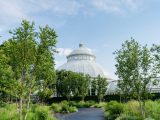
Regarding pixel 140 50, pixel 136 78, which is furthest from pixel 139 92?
pixel 140 50

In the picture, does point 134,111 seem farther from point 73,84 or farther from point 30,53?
point 73,84

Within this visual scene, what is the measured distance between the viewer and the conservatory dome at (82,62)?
10369cm

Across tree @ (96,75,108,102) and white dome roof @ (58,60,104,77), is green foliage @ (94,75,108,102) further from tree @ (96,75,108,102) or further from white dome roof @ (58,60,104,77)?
white dome roof @ (58,60,104,77)

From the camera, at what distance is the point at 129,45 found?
21109 millimetres

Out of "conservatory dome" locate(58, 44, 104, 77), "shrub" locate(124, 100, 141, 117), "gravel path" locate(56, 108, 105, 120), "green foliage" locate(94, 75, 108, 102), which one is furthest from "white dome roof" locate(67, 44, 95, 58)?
"shrub" locate(124, 100, 141, 117)

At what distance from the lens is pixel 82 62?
355 ft

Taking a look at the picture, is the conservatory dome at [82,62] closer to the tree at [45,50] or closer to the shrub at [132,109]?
the shrub at [132,109]

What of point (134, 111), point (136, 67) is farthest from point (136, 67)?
point (134, 111)

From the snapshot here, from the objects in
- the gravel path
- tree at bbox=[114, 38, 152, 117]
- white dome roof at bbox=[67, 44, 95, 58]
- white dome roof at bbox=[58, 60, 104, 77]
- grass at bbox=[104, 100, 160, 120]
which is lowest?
the gravel path

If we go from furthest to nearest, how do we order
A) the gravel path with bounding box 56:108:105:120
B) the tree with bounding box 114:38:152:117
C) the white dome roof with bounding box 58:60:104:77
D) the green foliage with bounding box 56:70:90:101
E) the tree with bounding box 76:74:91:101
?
1. the white dome roof with bounding box 58:60:104:77
2. the tree with bounding box 76:74:91:101
3. the green foliage with bounding box 56:70:90:101
4. the gravel path with bounding box 56:108:105:120
5. the tree with bounding box 114:38:152:117

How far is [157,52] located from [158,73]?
129cm

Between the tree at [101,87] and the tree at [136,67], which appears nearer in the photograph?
the tree at [136,67]

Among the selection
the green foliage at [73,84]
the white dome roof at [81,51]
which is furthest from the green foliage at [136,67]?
the white dome roof at [81,51]

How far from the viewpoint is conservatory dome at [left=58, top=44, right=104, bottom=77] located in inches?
4082
